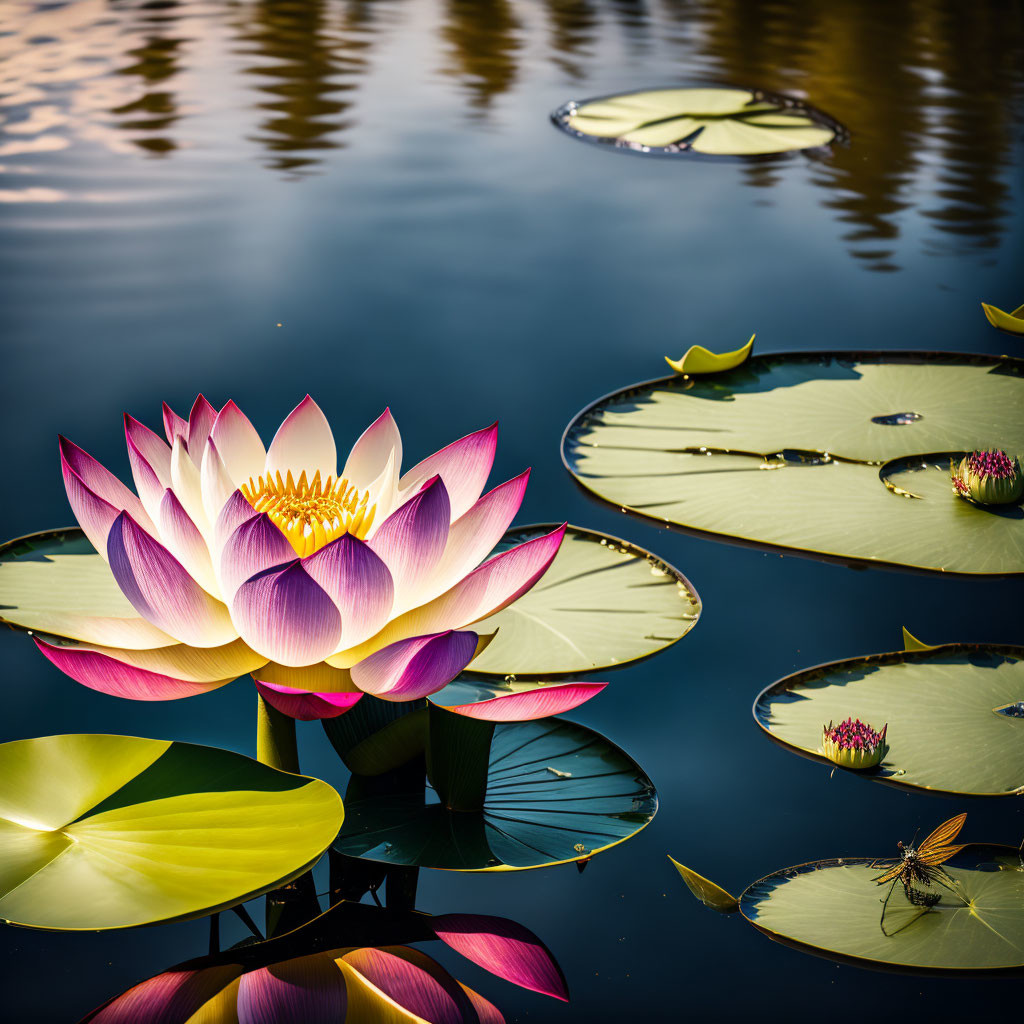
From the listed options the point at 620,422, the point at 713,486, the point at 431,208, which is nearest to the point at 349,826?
the point at 713,486

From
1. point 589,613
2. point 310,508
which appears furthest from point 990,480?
point 310,508

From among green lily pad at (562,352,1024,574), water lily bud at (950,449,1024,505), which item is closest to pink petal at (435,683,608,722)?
green lily pad at (562,352,1024,574)

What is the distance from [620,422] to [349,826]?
964 mm

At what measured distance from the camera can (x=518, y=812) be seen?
103 cm

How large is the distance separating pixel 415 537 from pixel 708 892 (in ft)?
1.22

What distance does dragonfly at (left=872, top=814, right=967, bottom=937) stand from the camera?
955 millimetres

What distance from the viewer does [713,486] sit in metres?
1.67

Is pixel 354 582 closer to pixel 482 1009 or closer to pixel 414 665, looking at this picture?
pixel 414 665

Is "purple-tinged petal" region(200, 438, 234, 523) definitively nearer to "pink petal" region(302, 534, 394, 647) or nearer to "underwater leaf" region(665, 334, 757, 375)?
"pink petal" region(302, 534, 394, 647)

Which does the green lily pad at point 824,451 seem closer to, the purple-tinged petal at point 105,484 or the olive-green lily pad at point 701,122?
the purple-tinged petal at point 105,484

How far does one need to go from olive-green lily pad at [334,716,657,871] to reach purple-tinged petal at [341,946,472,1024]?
8 centimetres

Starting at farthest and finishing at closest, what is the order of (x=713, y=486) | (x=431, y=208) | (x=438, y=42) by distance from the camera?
1. (x=438, y=42)
2. (x=431, y=208)
3. (x=713, y=486)

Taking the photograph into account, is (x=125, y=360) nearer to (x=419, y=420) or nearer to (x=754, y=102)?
(x=419, y=420)

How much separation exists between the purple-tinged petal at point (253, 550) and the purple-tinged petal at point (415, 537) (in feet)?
0.27
